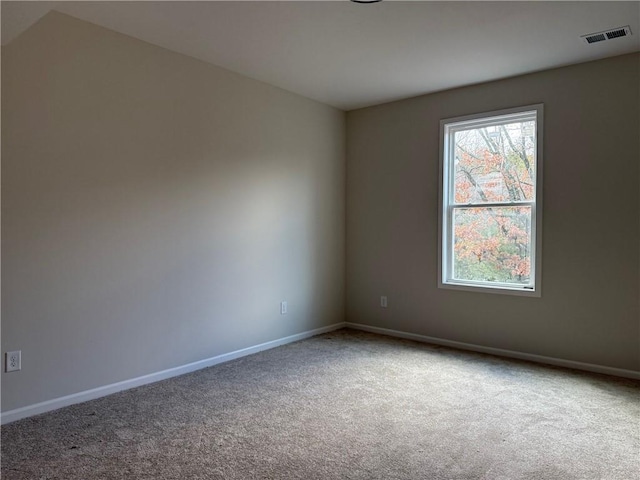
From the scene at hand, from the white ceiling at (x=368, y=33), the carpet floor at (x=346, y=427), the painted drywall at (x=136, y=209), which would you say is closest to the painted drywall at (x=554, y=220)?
the white ceiling at (x=368, y=33)

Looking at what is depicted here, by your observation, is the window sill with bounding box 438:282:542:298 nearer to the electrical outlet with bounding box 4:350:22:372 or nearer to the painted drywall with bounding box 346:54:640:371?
the painted drywall with bounding box 346:54:640:371

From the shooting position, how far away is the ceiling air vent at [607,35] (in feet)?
10.1

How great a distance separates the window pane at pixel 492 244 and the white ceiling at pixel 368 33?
4.16ft

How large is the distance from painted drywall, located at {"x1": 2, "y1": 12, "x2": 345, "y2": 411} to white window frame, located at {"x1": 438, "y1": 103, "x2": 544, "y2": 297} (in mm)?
1426

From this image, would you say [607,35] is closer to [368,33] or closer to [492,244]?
[368,33]

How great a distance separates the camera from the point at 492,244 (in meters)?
4.27

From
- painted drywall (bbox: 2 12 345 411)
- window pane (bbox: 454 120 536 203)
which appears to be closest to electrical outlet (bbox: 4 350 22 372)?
painted drywall (bbox: 2 12 345 411)

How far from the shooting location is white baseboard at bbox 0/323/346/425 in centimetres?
273

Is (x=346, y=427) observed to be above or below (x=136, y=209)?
below

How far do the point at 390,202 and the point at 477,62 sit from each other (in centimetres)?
170

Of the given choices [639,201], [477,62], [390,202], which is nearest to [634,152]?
[639,201]

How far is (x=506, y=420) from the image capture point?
276 centimetres

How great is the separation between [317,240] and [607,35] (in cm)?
310

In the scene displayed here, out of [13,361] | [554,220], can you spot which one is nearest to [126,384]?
[13,361]
